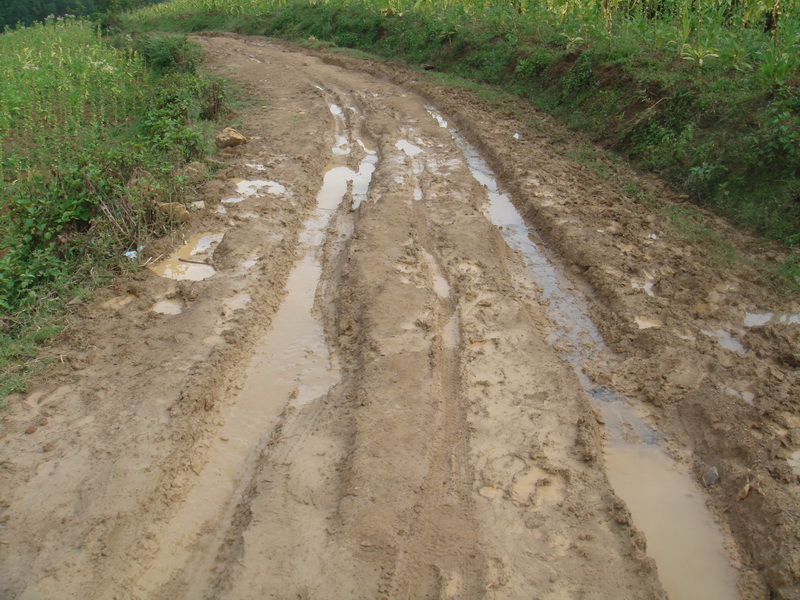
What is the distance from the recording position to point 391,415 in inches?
175

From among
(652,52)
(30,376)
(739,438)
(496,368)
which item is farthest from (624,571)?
(652,52)

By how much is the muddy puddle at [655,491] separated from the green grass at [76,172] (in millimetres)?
4754

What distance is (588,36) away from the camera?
13.0 meters

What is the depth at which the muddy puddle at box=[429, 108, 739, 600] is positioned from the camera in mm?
3584

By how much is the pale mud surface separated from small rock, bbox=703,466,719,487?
35mm

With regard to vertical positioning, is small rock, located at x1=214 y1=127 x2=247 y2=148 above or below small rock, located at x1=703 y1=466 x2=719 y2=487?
above

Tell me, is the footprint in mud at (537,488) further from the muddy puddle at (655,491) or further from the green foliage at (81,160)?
the green foliage at (81,160)

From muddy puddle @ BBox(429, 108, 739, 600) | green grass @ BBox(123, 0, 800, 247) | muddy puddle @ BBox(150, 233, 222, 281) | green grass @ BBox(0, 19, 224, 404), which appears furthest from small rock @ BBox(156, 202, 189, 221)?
green grass @ BBox(123, 0, 800, 247)

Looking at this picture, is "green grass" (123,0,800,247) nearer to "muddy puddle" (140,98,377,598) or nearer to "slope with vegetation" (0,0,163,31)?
"muddy puddle" (140,98,377,598)

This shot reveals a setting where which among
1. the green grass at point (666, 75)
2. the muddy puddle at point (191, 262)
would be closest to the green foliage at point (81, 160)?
the muddy puddle at point (191, 262)

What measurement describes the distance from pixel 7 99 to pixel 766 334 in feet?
40.0

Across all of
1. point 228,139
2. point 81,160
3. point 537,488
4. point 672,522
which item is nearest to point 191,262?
point 81,160

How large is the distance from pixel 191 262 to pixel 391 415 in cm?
356

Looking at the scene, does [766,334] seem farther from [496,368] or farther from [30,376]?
[30,376]
